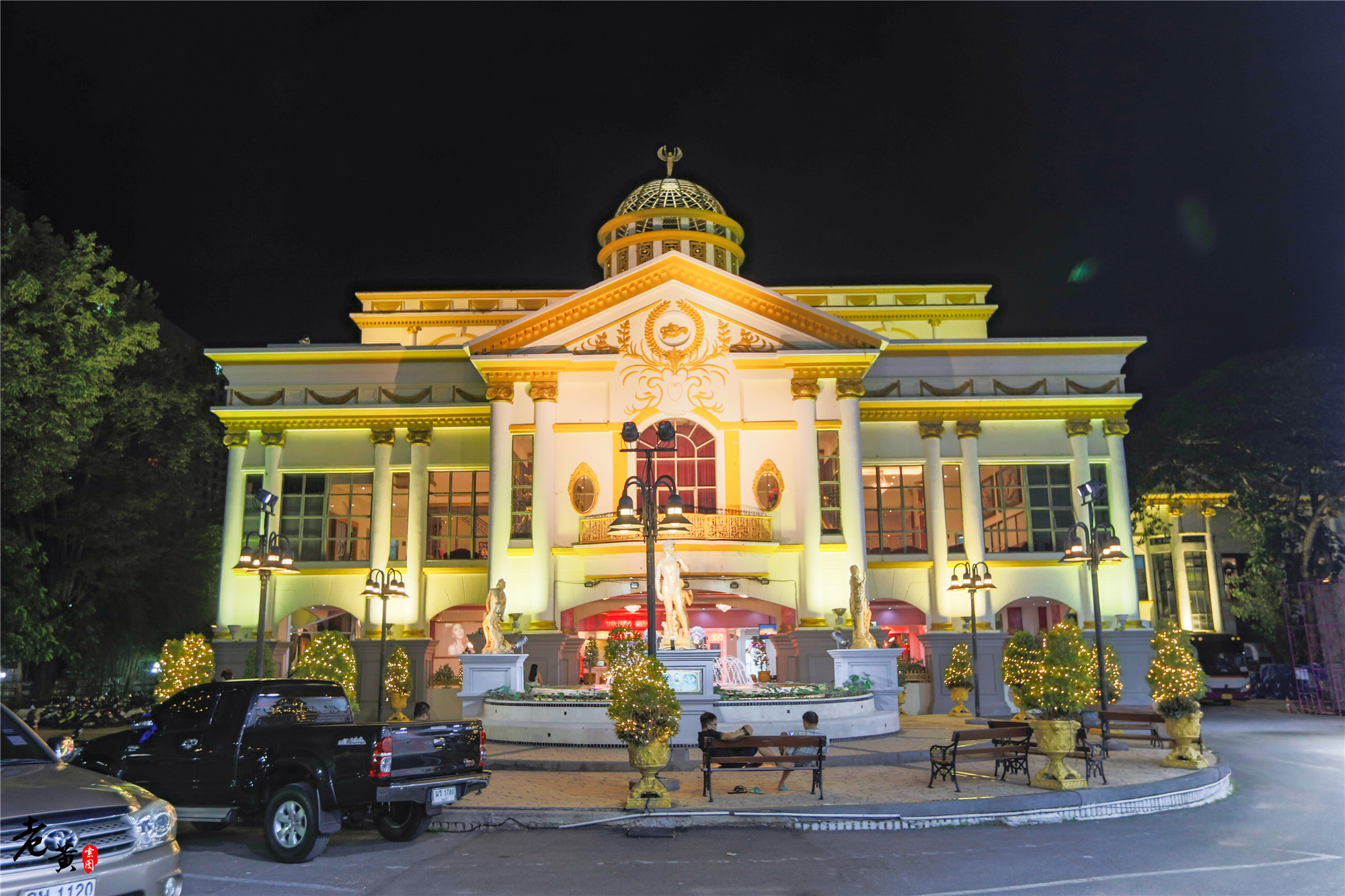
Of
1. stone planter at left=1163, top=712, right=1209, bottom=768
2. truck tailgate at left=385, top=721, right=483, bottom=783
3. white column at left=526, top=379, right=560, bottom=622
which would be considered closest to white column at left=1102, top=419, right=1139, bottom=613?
stone planter at left=1163, top=712, right=1209, bottom=768

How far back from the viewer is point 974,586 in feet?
93.3

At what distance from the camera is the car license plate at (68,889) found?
6129 mm

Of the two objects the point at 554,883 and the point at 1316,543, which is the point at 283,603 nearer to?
the point at 554,883

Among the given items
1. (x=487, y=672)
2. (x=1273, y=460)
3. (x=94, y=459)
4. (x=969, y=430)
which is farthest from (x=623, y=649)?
(x=1273, y=460)

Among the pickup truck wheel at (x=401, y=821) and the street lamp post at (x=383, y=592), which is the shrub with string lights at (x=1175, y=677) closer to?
the pickup truck wheel at (x=401, y=821)

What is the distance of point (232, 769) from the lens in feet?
34.6

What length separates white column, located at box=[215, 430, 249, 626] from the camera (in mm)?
32156

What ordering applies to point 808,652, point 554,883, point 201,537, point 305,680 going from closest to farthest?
point 554,883 → point 305,680 → point 808,652 → point 201,537

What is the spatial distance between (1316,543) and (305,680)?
4030cm

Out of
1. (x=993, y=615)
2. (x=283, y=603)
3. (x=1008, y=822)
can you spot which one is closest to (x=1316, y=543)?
(x=993, y=615)

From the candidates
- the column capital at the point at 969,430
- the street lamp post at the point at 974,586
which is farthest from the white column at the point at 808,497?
the column capital at the point at 969,430

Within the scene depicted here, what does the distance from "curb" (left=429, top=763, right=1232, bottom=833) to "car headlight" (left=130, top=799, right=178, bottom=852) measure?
484 cm

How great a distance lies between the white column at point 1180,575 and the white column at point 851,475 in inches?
1065

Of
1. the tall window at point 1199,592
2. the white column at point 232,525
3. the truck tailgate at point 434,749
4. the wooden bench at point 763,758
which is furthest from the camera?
the tall window at point 1199,592
